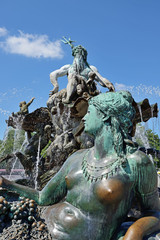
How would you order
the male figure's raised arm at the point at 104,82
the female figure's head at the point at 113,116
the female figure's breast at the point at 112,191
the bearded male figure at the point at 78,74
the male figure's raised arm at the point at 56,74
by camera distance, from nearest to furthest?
1. the female figure's breast at the point at 112,191
2. the female figure's head at the point at 113,116
3. the bearded male figure at the point at 78,74
4. the male figure's raised arm at the point at 104,82
5. the male figure's raised arm at the point at 56,74

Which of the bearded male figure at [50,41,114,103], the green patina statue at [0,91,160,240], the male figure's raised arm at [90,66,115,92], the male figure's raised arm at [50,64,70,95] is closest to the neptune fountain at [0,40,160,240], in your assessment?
the green patina statue at [0,91,160,240]

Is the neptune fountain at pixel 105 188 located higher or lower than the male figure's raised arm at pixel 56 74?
lower

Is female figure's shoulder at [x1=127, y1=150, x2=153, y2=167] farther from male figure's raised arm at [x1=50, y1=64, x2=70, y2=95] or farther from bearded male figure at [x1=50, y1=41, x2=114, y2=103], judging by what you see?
male figure's raised arm at [x1=50, y1=64, x2=70, y2=95]

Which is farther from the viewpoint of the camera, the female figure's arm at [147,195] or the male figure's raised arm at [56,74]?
the male figure's raised arm at [56,74]

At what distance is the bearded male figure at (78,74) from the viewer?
20.6 feet

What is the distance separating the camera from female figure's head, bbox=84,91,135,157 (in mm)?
1809

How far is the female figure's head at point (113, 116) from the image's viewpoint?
1.81 meters

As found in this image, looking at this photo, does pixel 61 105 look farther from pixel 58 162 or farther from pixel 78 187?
→ pixel 78 187

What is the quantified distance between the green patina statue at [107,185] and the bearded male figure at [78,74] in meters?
4.37

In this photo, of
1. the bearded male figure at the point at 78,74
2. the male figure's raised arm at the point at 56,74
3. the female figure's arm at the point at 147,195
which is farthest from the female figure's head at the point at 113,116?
the male figure's raised arm at the point at 56,74

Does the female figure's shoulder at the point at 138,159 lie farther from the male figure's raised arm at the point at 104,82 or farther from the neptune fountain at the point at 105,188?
the male figure's raised arm at the point at 104,82

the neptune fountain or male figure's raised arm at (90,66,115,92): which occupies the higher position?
male figure's raised arm at (90,66,115,92)

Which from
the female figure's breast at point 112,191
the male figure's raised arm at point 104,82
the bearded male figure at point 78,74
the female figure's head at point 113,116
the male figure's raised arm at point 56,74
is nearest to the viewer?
the female figure's breast at point 112,191

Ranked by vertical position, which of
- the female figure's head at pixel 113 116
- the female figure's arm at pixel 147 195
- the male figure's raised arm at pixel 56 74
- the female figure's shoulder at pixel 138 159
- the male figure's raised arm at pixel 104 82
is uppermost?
the male figure's raised arm at pixel 56 74
